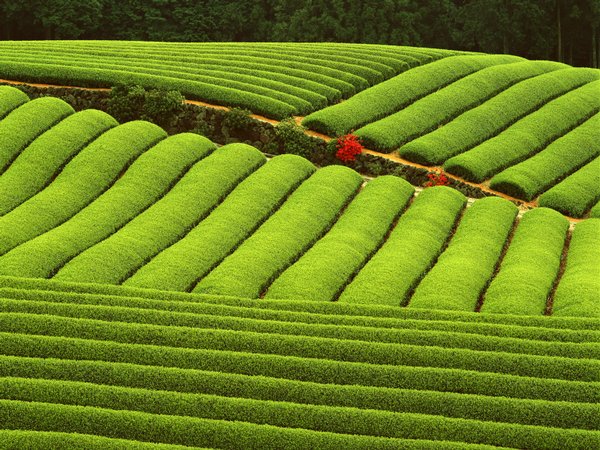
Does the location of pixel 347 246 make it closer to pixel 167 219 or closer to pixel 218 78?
pixel 167 219

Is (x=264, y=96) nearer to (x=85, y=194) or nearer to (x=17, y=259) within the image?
(x=85, y=194)

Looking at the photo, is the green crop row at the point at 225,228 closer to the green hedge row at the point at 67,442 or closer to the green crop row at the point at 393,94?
the green crop row at the point at 393,94

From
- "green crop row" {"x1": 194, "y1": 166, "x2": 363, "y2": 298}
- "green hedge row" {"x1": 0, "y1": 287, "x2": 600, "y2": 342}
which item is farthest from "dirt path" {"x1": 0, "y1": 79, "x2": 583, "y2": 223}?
"green hedge row" {"x1": 0, "y1": 287, "x2": 600, "y2": 342}

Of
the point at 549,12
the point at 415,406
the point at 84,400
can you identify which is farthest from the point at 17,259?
the point at 549,12

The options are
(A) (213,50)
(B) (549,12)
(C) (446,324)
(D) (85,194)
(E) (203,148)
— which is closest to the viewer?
(C) (446,324)

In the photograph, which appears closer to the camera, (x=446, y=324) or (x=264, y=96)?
(x=446, y=324)

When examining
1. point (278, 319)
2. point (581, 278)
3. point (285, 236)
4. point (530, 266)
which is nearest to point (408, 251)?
point (530, 266)

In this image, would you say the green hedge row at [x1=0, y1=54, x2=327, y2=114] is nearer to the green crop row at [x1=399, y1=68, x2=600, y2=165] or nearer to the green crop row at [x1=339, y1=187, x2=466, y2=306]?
the green crop row at [x1=399, y1=68, x2=600, y2=165]
